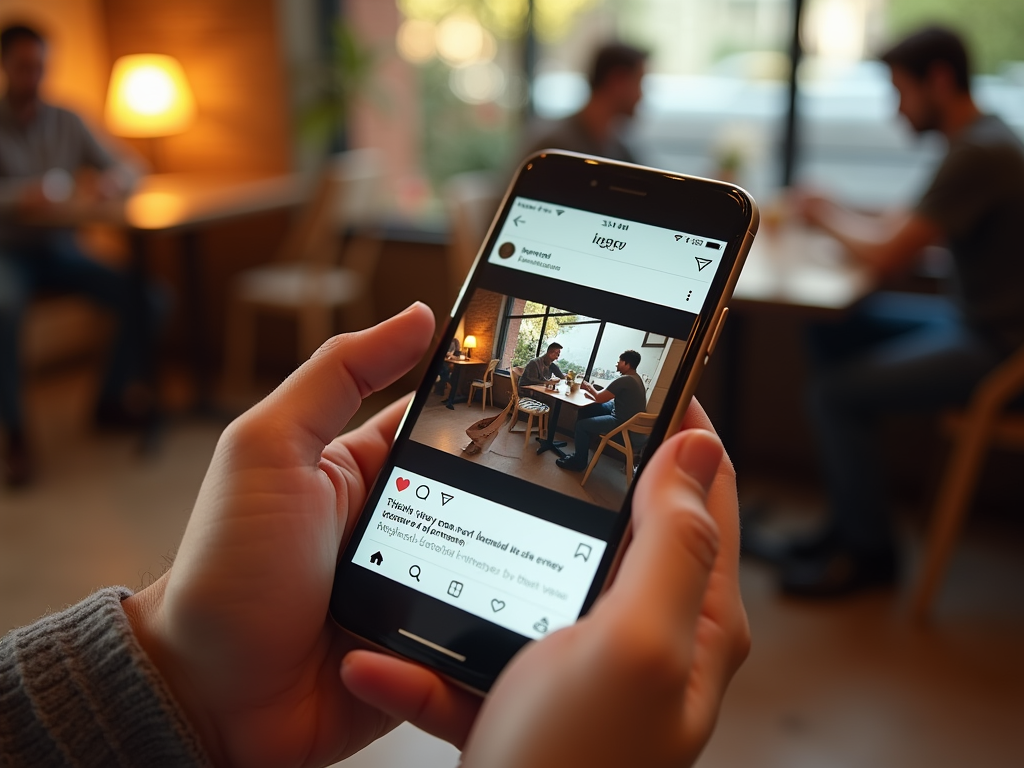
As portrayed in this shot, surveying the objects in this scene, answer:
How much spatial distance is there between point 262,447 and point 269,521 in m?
0.05

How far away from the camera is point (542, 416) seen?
2.44ft

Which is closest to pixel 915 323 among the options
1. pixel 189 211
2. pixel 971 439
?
pixel 971 439

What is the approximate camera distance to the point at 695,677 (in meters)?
0.58

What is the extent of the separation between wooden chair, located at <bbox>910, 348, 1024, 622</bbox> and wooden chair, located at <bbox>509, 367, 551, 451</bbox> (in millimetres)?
1584

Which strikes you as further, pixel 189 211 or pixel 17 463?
pixel 189 211

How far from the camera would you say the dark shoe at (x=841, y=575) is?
2232 mm

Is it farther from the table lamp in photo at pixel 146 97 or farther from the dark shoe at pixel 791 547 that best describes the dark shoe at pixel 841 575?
the table lamp in photo at pixel 146 97

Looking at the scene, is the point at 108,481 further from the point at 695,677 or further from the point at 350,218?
the point at 695,677

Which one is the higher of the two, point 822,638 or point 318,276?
point 318,276

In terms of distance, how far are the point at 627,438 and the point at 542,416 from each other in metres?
0.07

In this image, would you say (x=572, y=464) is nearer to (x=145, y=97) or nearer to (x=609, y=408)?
(x=609, y=408)

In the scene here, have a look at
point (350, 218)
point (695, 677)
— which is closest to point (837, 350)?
point (350, 218)

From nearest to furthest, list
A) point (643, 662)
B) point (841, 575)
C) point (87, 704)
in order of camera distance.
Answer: point (643, 662), point (87, 704), point (841, 575)

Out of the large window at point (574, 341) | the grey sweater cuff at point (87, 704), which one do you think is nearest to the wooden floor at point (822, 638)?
the grey sweater cuff at point (87, 704)
